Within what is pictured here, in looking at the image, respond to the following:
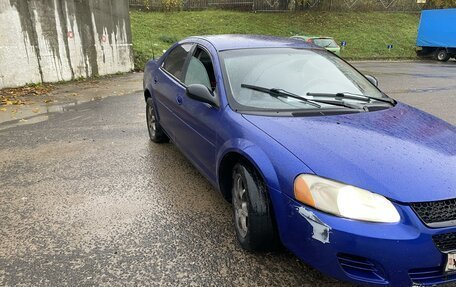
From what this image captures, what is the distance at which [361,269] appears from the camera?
6.96 ft

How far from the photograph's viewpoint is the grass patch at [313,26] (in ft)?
82.3

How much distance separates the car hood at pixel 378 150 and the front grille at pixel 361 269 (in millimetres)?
391

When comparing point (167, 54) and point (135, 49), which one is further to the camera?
point (135, 49)

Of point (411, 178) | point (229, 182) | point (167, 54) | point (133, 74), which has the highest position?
point (167, 54)

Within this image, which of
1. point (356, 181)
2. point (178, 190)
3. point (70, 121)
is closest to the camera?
point (356, 181)

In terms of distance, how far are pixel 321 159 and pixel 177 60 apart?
109 inches

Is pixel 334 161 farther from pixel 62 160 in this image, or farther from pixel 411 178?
pixel 62 160

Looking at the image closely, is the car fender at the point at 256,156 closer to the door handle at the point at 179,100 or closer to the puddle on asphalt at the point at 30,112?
the door handle at the point at 179,100

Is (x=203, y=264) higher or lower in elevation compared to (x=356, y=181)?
lower

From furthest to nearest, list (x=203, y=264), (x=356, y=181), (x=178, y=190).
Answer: (x=178, y=190) < (x=203, y=264) < (x=356, y=181)

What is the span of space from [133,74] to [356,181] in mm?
12669

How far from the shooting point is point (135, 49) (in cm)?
1528

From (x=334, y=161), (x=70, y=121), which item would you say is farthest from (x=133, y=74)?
(x=334, y=161)

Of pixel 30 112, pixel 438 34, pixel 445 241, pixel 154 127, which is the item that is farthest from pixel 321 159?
pixel 438 34
